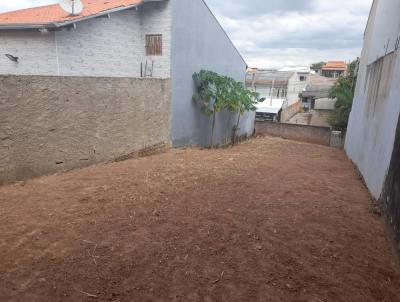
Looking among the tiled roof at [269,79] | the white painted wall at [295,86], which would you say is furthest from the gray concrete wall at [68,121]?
the white painted wall at [295,86]

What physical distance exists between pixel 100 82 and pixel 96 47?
2.92 metres

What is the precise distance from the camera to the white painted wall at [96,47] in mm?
7410

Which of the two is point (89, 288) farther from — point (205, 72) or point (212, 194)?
point (205, 72)

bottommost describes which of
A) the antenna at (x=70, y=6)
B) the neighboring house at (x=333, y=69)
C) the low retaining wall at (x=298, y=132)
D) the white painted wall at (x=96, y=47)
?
the low retaining wall at (x=298, y=132)

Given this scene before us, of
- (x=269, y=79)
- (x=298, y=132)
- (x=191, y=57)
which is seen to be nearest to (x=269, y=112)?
(x=298, y=132)

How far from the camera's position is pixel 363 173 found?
6.05 meters

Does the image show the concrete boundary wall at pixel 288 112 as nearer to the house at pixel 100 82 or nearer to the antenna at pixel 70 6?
the house at pixel 100 82

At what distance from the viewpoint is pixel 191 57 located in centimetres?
948

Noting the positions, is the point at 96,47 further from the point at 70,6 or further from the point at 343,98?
the point at 343,98

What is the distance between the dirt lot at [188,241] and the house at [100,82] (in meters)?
0.72

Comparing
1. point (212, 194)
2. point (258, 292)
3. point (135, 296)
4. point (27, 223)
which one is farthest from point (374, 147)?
point (27, 223)

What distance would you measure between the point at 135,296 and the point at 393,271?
91.9 inches

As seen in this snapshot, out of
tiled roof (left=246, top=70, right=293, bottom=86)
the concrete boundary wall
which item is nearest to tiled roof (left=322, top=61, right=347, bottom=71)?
tiled roof (left=246, top=70, right=293, bottom=86)

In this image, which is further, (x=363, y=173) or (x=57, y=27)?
(x=57, y=27)
